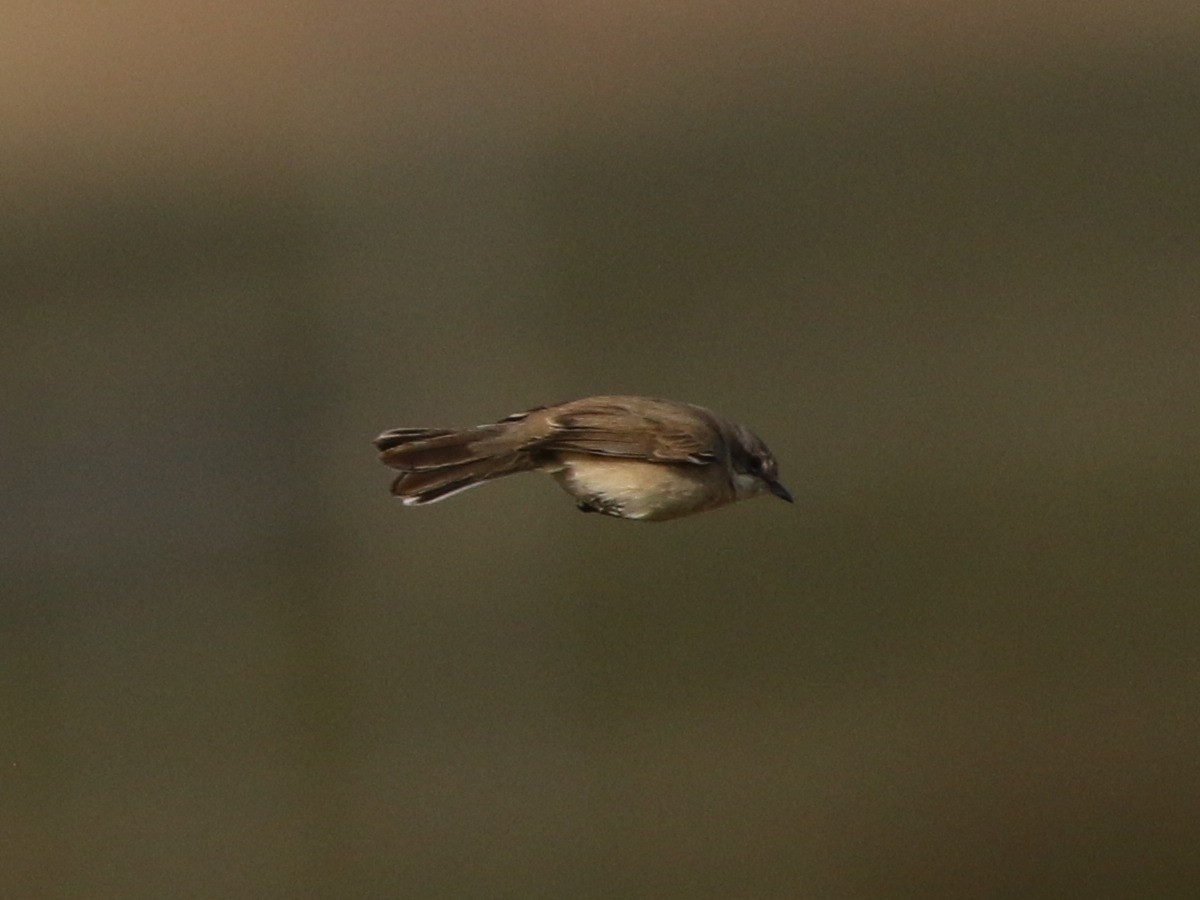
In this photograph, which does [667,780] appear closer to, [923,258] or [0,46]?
[923,258]

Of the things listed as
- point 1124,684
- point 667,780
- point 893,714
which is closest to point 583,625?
point 667,780

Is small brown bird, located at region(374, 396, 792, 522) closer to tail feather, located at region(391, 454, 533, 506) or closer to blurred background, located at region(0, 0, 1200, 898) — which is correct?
tail feather, located at region(391, 454, 533, 506)

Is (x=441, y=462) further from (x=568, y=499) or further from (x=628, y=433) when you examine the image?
(x=568, y=499)

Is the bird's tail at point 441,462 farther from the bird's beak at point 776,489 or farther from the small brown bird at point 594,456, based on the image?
the bird's beak at point 776,489

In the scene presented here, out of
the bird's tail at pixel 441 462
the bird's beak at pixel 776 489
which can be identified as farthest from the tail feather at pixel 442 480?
the bird's beak at pixel 776 489

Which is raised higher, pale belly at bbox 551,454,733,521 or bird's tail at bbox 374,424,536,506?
bird's tail at bbox 374,424,536,506

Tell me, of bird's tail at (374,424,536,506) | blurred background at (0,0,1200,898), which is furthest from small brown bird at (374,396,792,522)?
blurred background at (0,0,1200,898)

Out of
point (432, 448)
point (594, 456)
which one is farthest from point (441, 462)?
point (594, 456)
